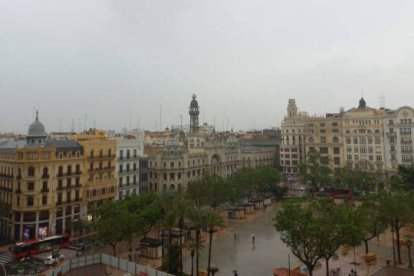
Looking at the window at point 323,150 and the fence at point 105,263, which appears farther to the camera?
the window at point 323,150

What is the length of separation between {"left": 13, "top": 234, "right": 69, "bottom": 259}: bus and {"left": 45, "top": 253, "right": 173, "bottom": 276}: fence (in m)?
10.4

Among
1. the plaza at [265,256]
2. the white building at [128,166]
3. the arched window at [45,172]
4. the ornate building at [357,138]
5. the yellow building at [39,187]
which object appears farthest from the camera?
the ornate building at [357,138]

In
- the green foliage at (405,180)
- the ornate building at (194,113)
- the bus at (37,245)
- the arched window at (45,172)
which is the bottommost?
the bus at (37,245)

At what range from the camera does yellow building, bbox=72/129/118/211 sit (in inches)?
3270

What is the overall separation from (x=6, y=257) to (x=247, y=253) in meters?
39.3

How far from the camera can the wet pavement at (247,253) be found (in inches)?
2102

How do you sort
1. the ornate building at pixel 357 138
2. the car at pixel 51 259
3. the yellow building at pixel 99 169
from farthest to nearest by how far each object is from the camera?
the ornate building at pixel 357 138
the yellow building at pixel 99 169
the car at pixel 51 259

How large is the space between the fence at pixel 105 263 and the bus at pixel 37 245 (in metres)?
10.4

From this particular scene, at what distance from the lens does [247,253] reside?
6019 cm

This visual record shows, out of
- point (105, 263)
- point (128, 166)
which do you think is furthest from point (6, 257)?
point (128, 166)

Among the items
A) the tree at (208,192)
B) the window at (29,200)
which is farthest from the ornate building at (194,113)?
the window at (29,200)

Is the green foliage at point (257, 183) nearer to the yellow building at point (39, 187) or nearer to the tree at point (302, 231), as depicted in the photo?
the yellow building at point (39, 187)

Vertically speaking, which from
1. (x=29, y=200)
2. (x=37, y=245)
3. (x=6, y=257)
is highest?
(x=29, y=200)

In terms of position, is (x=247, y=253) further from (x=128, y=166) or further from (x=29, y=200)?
(x=128, y=166)
